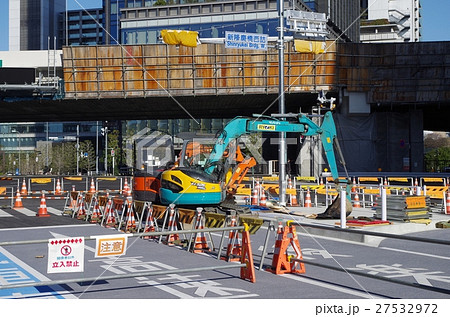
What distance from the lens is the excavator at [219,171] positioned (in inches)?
762

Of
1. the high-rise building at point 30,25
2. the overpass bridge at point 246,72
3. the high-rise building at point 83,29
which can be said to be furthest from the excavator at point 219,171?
the high-rise building at point 30,25

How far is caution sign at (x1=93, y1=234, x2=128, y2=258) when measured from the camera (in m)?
9.41

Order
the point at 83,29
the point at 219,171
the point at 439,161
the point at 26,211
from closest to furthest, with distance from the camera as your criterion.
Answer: the point at 219,171 < the point at 26,211 < the point at 439,161 < the point at 83,29

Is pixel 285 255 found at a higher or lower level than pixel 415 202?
lower

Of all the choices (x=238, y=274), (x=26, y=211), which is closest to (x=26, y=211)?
(x=26, y=211)

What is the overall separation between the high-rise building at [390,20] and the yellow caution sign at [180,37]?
392 feet

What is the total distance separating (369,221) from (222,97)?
34997mm

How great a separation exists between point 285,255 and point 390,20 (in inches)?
6241

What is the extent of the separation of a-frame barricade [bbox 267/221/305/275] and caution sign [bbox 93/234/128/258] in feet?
11.1

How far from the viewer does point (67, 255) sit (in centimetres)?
920

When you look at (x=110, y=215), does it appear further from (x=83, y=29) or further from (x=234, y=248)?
(x=83, y=29)

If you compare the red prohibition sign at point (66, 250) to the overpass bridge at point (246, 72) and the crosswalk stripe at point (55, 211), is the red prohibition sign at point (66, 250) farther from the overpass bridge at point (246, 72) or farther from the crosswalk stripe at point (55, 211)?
the overpass bridge at point (246, 72)

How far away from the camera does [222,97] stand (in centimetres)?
5256

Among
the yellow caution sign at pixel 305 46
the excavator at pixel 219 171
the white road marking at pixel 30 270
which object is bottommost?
the white road marking at pixel 30 270
